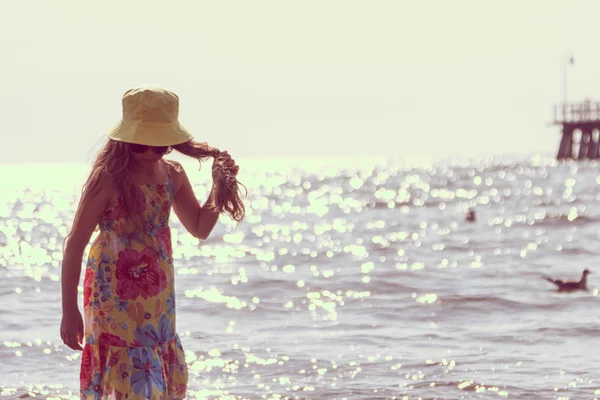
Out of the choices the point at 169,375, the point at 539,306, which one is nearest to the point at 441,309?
the point at 539,306

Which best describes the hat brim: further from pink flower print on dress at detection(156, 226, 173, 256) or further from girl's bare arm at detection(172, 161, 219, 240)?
pink flower print on dress at detection(156, 226, 173, 256)

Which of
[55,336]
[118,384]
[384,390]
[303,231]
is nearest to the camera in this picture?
[118,384]

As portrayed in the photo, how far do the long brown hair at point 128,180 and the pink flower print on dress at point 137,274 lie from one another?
0.39ft

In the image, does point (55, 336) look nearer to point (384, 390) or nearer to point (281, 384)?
point (281, 384)

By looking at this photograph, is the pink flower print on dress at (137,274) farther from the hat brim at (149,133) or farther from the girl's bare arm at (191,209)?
the hat brim at (149,133)

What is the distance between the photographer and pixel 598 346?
9.02 meters

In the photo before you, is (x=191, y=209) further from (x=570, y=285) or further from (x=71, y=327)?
(x=570, y=285)

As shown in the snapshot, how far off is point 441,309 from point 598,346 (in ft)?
9.64

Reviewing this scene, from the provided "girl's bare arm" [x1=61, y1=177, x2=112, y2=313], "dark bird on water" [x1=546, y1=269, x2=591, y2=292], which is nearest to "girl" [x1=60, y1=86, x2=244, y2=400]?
"girl's bare arm" [x1=61, y1=177, x2=112, y2=313]

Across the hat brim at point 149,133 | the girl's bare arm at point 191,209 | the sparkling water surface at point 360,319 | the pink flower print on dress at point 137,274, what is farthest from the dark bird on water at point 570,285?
the hat brim at point 149,133

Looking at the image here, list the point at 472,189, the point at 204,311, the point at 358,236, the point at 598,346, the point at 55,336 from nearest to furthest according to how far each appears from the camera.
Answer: the point at 598,346, the point at 55,336, the point at 204,311, the point at 358,236, the point at 472,189

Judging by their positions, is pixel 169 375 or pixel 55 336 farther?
pixel 55 336

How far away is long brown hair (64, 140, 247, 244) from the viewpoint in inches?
151

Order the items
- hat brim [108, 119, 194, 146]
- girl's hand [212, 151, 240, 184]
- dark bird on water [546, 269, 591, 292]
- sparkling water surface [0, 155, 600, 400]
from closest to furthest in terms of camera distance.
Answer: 1. hat brim [108, 119, 194, 146]
2. girl's hand [212, 151, 240, 184]
3. sparkling water surface [0, 155, 600, 400]
4. dark bird on water [546, 269, 591, 292]
